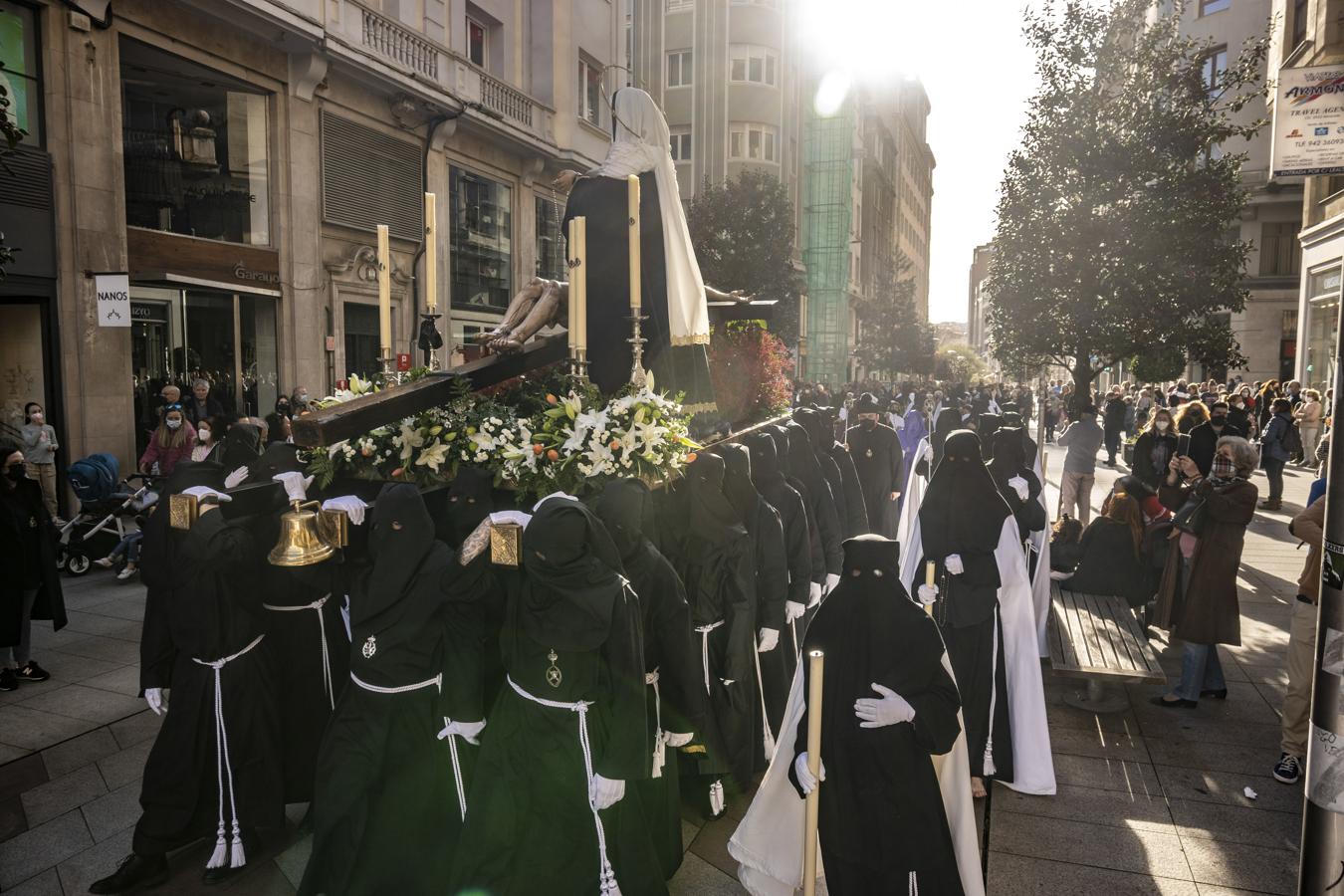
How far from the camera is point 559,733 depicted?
3996 millimetres

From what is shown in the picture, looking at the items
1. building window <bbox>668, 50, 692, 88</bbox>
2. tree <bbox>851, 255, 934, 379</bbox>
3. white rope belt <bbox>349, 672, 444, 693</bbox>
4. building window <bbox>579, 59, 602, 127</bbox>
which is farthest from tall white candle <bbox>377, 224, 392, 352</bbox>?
tree <bbox>851, 255, 934, 379</bbox>

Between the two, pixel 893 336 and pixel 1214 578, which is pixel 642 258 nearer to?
pixel 1214 578

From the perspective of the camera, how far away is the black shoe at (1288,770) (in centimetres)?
560

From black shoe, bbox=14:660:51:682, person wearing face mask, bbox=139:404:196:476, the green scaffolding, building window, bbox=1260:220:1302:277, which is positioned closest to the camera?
black shoe, bbox=14:660:51:682

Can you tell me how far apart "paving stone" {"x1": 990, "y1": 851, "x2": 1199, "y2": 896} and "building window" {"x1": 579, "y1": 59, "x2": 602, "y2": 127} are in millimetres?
23299

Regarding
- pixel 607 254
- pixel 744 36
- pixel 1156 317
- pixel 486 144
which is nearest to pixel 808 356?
pixel 744 36

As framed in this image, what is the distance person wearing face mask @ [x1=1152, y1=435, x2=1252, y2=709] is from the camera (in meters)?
6.50

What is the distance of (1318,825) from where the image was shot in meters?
2.81

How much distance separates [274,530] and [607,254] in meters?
3.20

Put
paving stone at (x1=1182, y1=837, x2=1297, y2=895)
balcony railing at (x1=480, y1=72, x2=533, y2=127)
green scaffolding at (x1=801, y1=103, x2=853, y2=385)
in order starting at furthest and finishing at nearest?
green scaffolding at (x1=801, y1=103, x2=853, y2=385), balcony railing at (x1=480, y1=72, x2=533, y2=127), paving stone at (x1=1182, y1=837, x2=1297, y2=895)

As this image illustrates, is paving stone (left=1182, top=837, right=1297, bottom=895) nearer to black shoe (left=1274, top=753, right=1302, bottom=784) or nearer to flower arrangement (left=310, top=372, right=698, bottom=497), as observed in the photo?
black shoe (left=1274, top=753, right=1302, bottom=784)

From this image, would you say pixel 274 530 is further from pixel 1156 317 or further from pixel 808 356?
pixel 808 356

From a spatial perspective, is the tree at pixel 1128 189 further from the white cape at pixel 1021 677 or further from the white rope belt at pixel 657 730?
the white rope belt at pixel 657 730

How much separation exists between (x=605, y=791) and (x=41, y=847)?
11.2 ft
